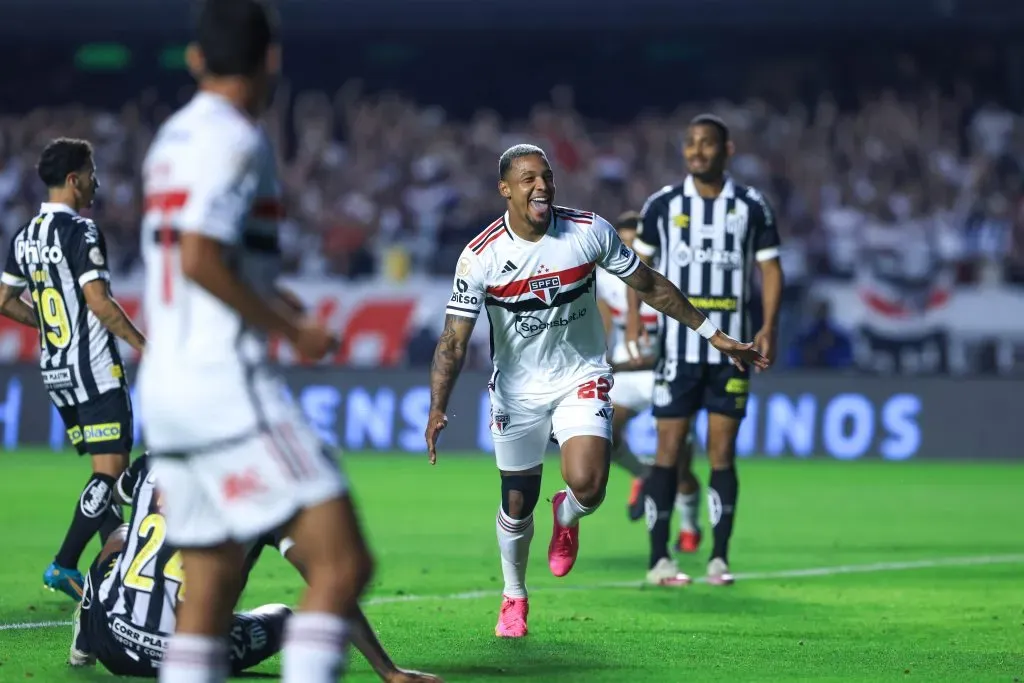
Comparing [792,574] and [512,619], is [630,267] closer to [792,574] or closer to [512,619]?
[512,619]

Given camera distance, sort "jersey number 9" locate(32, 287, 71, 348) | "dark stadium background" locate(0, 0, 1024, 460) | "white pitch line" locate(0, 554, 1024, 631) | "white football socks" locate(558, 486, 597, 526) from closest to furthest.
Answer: "white football socks" locate(558, 486, 597, 526) → "jersey number 9" locate(32, 287, 71, 348) → "white pitch line" locate(0, 554, 1024, 631) → "dark stadium background" locate(0, 0, 1024, 460)

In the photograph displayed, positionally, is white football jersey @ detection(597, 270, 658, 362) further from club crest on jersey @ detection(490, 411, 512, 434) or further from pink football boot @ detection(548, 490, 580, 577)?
club crest on jersey @ detection(490, 411, 512, 434)

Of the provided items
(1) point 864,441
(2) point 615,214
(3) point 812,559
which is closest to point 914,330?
(1) point 864,441

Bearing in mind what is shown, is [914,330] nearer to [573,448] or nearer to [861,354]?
[861,354]

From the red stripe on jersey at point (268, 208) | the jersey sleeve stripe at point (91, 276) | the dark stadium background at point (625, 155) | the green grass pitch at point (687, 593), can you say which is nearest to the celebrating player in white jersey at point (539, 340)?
the green grass pitch at point (687, 593)

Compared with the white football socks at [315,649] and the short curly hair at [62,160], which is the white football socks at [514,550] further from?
the white football socks at [315,649]

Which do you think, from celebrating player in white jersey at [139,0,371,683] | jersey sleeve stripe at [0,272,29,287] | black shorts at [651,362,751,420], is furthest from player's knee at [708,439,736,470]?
celebrating player in white jersey at [139,0,371,683]

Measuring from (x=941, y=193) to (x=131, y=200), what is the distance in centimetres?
1291

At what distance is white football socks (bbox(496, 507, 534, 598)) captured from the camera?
732 cm

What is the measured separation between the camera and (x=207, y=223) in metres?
3.92

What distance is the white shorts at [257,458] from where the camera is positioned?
3.99 meters

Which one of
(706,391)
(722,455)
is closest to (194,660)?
(722,455)

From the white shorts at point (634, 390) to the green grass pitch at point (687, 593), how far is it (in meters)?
0.99

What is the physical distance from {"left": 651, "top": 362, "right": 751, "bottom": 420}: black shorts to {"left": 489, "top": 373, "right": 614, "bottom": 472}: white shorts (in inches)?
71.2
